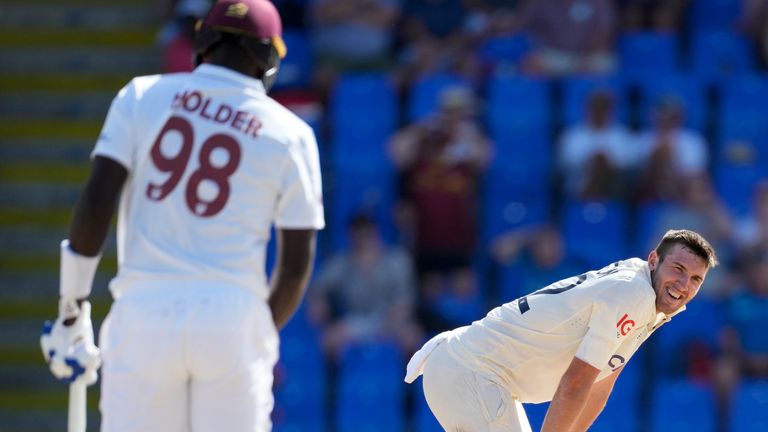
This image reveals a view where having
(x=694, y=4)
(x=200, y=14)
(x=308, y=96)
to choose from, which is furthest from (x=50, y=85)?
(x=694, y=4)

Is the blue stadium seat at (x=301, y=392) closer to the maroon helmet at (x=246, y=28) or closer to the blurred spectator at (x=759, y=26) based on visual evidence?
the blurred spectator at (x=759, y=26)

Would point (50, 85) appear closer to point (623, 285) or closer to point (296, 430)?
point (296, 430)

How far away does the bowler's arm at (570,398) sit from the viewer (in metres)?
4.65

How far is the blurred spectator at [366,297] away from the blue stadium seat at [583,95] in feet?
5.62

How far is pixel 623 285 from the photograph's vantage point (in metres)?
4.77

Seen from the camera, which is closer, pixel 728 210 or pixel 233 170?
pixel 233 170

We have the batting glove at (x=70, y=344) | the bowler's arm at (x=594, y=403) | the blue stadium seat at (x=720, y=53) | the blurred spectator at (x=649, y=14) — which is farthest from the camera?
the blurred spectator at (x=649, y=14)

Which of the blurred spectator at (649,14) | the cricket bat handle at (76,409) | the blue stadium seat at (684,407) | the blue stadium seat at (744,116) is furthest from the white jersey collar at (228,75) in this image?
the blurred spectator at (649,14)

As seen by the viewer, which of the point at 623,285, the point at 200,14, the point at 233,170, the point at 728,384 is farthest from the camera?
the point at 200,14

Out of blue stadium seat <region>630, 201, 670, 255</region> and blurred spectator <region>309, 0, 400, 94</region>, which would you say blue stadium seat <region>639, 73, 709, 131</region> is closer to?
blue stadium seat <region>630, 201, 670, 255</region>

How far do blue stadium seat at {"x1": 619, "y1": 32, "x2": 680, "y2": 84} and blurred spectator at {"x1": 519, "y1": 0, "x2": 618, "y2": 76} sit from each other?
0.13 meters

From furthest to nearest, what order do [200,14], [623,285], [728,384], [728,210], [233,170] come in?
[200,14] → [728,210] → [728,384] → [623,285] → [233,170]

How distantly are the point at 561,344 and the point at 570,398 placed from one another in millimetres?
337

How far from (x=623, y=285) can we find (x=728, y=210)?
5.24m
